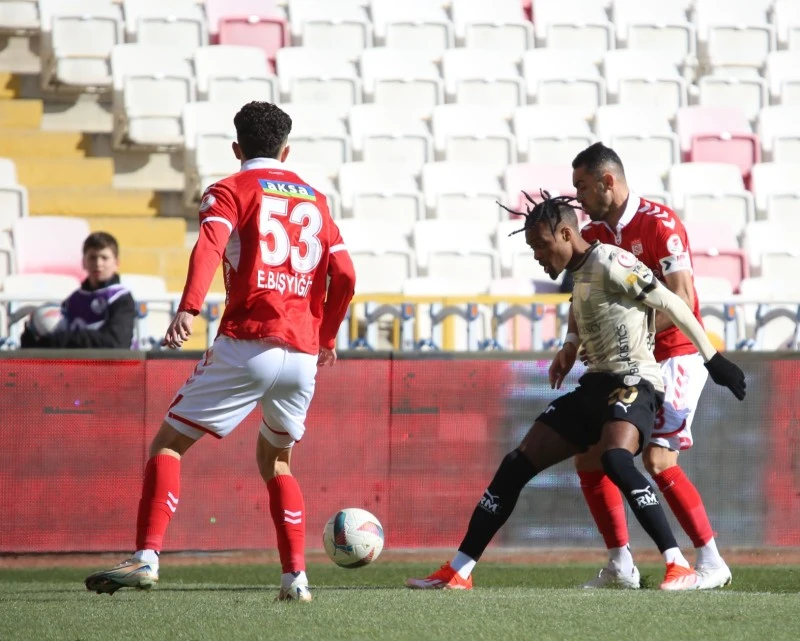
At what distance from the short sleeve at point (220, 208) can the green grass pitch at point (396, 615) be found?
1449 mm

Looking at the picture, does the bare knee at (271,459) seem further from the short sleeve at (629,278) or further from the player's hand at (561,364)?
the short sleeve at (629,278)

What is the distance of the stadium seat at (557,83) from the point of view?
46.6 ft

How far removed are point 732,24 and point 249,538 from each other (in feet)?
31.8

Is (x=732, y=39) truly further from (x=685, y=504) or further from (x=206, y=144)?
(x=685, y=504)

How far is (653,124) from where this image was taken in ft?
45.2

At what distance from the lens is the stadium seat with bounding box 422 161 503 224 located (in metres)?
12.4

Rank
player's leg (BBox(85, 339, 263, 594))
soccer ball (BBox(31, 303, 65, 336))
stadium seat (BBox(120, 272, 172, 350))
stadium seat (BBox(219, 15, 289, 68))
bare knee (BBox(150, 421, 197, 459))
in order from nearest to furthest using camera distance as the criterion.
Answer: player's leg (BBox(85, 339, 263, 594)) → bare knee (BBox(150, 421, 197, 459)) → soccer ball (BBox(31, 303, 65, 336)) → stadium seat (BBox(120, 272, 172, 350)) → stadium seat (BBox(219, 15, 289, 68))

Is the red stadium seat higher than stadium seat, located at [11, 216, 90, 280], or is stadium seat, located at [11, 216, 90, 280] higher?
the red stadium seat

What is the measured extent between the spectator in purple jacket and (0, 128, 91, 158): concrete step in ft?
17.9

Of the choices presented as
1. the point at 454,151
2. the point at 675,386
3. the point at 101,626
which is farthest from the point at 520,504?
the point at 454,151

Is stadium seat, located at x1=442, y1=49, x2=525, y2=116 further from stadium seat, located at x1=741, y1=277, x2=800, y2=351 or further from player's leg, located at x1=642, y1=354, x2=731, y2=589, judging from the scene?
player's leg, located at x1=642, y1=354, x2=731, y2=589

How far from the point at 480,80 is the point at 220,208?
359 inches

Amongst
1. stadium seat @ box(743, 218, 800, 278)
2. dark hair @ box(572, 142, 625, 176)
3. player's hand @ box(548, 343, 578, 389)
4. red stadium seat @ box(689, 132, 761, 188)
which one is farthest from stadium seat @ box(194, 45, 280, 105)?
player's hand @ box(548, 343, 578, 389)

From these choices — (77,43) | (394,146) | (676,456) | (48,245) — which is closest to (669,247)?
(676,456)
